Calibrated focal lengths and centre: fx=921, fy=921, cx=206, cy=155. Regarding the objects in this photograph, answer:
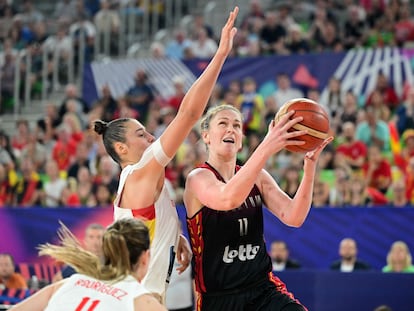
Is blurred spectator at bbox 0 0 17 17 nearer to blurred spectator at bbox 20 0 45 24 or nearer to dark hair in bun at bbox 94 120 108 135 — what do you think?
blurred spectator at bbox 20 0 45 24

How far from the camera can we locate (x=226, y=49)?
5457mm

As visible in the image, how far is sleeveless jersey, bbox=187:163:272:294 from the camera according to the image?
6.19 m

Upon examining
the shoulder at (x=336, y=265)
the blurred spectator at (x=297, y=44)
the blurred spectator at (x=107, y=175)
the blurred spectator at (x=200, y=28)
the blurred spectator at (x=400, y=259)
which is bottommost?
the shoulder at (x=336, y=265)

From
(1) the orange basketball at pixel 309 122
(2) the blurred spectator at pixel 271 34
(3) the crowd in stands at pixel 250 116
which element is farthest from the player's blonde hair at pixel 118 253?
(2) the blurred spectator at pixel 271 34

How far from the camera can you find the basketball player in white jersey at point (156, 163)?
5520 millimetres

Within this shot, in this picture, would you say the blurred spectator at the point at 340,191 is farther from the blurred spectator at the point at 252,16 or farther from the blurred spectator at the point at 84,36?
the blurred spectator at the point at 84,36

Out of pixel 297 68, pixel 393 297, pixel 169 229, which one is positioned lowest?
pixel 393 297

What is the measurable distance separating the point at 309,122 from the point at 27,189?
31.0 ft

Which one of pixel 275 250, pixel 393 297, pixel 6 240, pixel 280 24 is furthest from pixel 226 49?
pixel 280 24

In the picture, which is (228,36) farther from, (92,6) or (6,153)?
(92,6)

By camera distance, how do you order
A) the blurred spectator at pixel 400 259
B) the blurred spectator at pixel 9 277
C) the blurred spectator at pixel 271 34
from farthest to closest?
A: the blurred spectator at pixel 271 34
the blurred spectator at pixel 400 259
the blurred spectator at pixel 9 277

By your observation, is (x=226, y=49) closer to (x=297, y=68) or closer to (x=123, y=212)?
(x=123, y=212)

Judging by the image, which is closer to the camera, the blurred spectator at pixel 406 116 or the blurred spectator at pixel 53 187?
the blurred spectator at pixel 406 116

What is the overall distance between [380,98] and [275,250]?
4119mm
